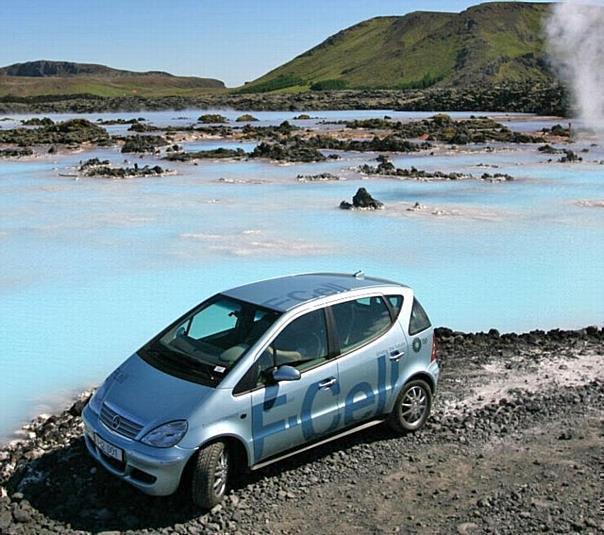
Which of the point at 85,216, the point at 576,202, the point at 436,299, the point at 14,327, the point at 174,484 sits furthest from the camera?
the point at 576,202

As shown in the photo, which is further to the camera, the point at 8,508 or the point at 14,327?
the point at 14,327

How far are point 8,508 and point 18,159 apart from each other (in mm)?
39215

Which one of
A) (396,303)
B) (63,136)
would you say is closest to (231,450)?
(396,303)

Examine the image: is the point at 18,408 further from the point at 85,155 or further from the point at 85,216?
the point at 85,155

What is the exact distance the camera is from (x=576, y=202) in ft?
83.0

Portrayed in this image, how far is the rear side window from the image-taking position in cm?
769

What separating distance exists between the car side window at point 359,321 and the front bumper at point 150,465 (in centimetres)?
189

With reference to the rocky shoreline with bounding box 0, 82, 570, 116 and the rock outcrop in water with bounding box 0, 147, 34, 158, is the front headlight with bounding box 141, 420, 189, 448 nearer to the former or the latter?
the rock outcrop in water with bounding box 0, 147, 34, 158

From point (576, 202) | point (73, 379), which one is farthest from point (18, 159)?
point (73, 379)

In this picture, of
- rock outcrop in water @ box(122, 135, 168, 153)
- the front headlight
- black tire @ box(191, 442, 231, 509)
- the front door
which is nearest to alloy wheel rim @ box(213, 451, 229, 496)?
black tire @ box(191, 442, 231, 509)

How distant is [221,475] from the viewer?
6.25 metres

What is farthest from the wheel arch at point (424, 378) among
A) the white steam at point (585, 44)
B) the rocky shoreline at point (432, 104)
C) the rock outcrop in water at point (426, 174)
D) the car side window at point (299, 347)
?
the rocky shoreline at point (432, 104)

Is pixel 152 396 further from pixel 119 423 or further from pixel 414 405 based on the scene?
pixel 414 405

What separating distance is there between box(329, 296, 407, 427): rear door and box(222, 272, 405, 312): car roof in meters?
0.21
